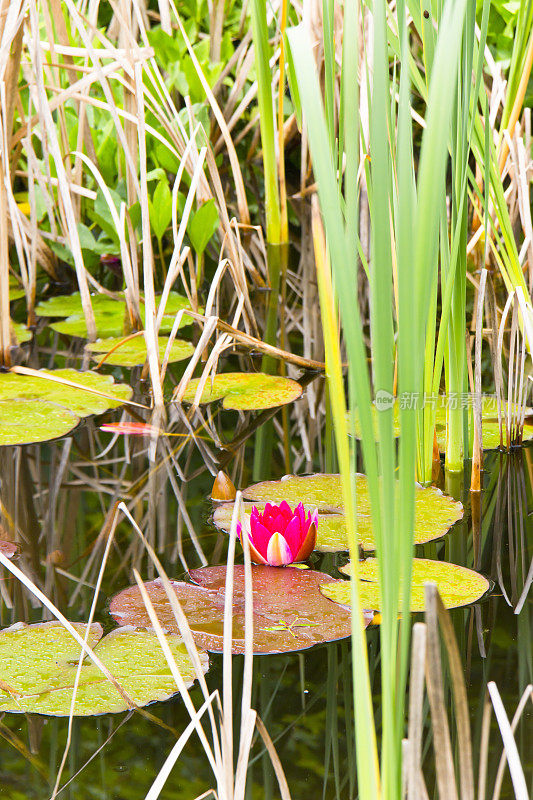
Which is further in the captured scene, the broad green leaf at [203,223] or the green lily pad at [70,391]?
the broad green leaf at [203,223]

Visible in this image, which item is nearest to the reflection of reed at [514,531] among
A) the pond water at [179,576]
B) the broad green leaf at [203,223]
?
the pond water at [179,576]

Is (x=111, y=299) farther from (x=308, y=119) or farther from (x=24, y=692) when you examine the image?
(x=308, y=119)

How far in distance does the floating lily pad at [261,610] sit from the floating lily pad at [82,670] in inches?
1.5

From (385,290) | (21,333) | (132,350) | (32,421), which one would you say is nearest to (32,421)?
(32,421)

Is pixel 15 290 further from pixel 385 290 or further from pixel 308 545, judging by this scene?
pixel 385 290

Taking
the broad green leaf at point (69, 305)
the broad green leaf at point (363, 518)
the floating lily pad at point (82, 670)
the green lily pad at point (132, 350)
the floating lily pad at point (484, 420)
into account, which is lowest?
the floating lily pad at point (82, 670)

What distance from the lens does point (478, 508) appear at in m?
1.30

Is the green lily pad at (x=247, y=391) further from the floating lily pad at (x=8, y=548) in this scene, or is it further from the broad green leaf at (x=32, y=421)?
the floating lily pad at (x=8, y=548)

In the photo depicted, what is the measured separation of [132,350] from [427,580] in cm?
100

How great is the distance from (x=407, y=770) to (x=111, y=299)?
180 centimetres

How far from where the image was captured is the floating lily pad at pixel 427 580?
1057 millimetres

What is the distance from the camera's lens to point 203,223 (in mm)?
1939

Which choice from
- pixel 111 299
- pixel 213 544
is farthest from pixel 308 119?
pixel 111 299

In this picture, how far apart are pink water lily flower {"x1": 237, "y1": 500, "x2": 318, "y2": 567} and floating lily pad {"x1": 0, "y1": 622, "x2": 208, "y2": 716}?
0.19 m
